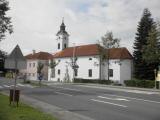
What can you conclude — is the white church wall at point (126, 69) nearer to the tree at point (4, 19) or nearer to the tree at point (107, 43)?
the tree at point (107, 43)

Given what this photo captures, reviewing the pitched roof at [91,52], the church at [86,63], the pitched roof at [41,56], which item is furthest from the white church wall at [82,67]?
the pitched roof at [41,56]

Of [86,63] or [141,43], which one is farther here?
[86,63]

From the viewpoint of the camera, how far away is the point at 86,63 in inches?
3465

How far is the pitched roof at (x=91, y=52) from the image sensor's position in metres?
76.7

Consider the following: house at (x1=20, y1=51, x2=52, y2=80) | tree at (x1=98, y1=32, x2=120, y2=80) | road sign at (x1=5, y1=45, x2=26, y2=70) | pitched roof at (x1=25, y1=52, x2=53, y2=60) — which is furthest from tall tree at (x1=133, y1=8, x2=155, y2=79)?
pitched roof at (x1=25, y1=52, x2=53, y2=60)

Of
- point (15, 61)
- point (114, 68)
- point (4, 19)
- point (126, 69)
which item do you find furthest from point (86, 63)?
point (15, 61)

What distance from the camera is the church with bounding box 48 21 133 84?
78938mm

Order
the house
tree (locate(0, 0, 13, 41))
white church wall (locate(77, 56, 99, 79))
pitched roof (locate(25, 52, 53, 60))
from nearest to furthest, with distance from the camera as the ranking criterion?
tree (locate(0, 0, 13, 41)) → white church wall (locate(77, 56, 99, 79)) → the house → pitched roof (locate(25, 52, 53, 60))

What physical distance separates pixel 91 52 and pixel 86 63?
9.22 feet

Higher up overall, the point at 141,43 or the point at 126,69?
the point at 141,43

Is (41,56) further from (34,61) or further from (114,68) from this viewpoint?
(114,68)

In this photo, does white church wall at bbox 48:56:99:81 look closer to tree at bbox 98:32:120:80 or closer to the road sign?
tree at bbox 98:32:120:80

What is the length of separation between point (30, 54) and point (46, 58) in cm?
1004

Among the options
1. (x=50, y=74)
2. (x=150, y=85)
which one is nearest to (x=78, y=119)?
(x=150, y=85)
